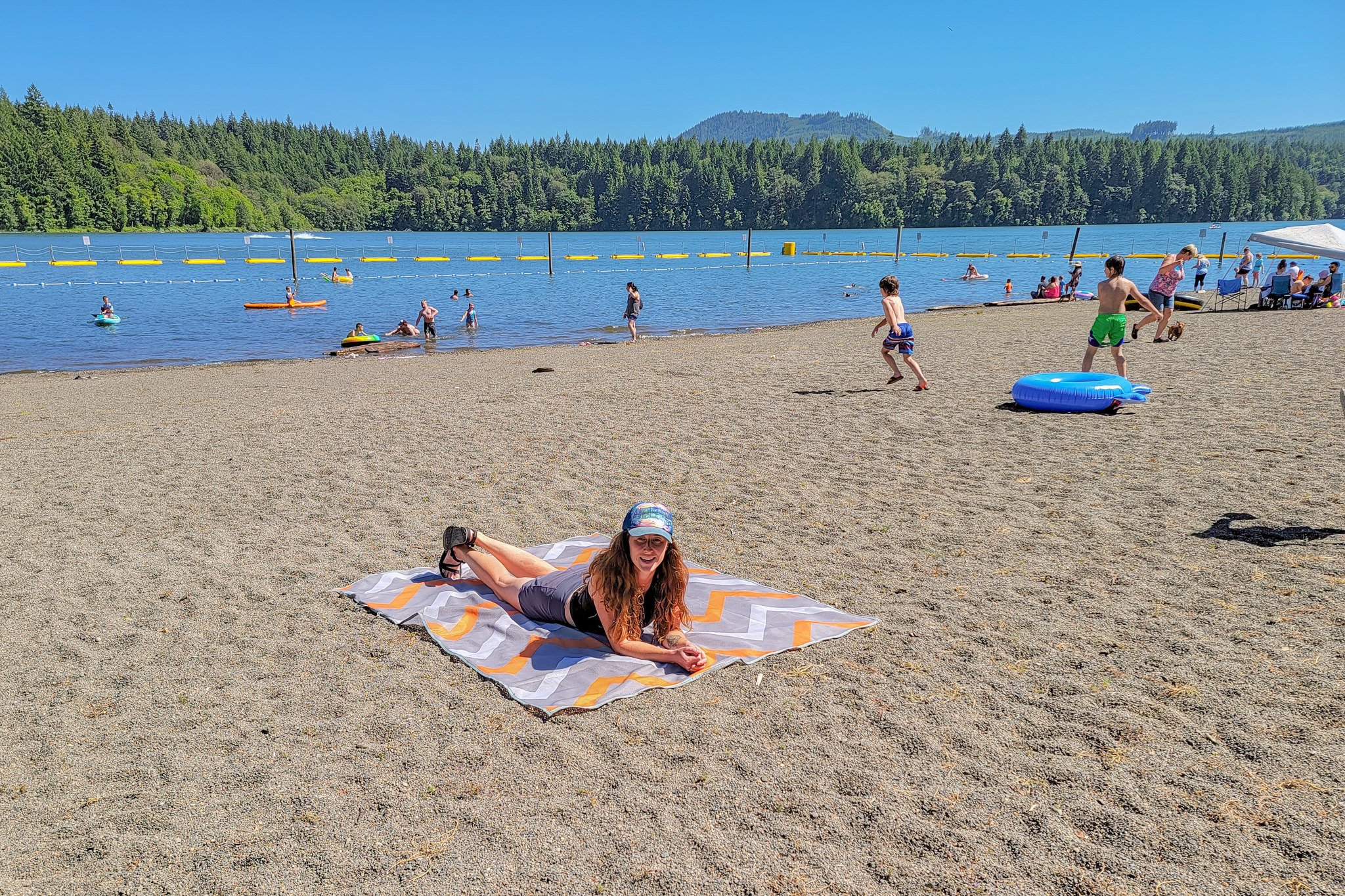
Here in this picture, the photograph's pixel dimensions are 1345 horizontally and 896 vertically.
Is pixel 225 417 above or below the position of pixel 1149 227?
below

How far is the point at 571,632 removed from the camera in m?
4.86

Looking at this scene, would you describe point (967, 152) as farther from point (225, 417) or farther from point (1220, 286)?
point (225, 417)

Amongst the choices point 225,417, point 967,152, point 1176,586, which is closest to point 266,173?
point 967,152

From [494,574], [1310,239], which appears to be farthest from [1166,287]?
[494,574]

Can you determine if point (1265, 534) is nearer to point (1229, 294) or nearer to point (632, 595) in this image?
point (632, 595)

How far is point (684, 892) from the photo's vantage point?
2.84 m

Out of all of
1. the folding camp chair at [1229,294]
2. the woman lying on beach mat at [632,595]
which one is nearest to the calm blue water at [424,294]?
the folding camp chair at [1229,294]

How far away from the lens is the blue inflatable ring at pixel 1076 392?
996 cm

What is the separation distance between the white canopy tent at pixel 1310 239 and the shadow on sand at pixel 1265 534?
2.13 metres

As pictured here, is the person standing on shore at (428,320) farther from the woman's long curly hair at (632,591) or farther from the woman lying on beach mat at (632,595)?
the woman's long curly hair at (632,591)

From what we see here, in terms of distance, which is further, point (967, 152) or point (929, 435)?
point (967, 152)

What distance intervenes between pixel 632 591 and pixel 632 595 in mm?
25

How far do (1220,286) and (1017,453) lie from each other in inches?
730

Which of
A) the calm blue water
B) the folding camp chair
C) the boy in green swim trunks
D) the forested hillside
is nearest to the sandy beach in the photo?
the boy in green swim trunks
